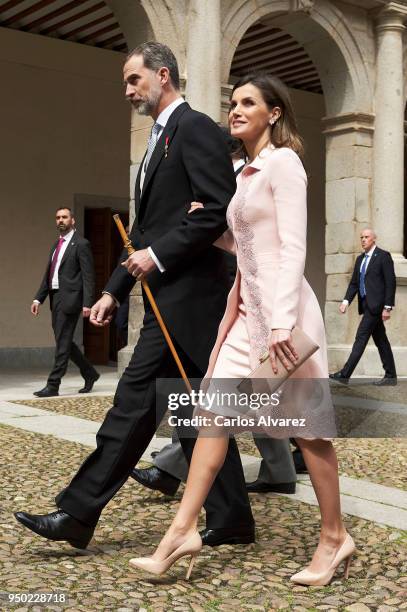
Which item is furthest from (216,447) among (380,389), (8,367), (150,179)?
(8,367)

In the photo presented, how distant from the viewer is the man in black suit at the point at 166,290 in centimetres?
297

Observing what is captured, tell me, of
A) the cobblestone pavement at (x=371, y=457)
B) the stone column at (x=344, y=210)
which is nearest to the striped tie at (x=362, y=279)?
the stone column at (x=344, y=210)

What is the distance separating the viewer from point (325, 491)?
2.75 m

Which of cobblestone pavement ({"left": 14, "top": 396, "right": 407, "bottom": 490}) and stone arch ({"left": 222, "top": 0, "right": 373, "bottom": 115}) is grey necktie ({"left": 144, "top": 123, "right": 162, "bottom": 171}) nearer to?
cobblestone pavement ({"left": 14, "top": 396, "right": 407, "bottom": 490})

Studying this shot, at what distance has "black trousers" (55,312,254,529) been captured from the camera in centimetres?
296

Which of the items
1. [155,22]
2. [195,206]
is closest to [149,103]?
[195,206]

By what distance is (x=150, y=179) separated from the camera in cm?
317

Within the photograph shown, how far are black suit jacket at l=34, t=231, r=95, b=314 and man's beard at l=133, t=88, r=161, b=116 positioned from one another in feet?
17.2

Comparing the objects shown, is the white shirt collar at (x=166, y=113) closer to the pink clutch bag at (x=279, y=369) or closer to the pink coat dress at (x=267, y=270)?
the pink coat dress at (x=267, y=270)

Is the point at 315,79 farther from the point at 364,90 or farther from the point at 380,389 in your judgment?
the point at 380,389

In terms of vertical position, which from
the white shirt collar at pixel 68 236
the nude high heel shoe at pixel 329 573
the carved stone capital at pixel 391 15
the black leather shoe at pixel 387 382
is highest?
the carved stone capital at pixel 391 15

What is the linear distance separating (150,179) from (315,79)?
13.7 metres

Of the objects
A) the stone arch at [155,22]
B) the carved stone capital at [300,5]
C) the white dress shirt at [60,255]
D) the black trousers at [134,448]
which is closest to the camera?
the black trousers at [134,448]

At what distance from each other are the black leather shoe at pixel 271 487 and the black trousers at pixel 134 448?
0.94 metres
